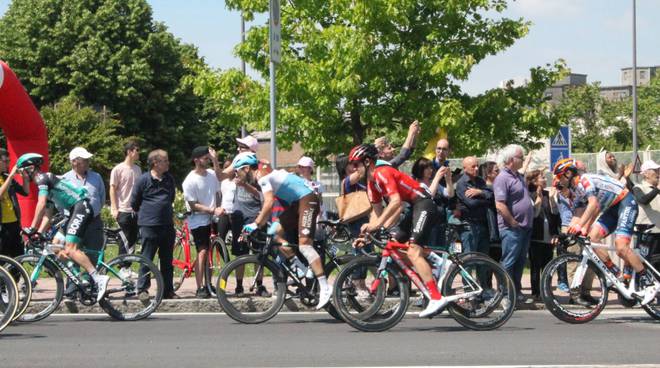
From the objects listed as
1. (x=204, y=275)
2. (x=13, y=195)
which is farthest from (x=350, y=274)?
(x=13, y=195)

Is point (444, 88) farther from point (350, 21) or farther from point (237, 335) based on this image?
point (237, 335)

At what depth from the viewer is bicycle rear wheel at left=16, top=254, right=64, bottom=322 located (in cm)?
1198

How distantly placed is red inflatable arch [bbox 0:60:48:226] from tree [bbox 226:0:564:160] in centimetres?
989

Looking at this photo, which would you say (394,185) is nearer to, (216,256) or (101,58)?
(216,256)

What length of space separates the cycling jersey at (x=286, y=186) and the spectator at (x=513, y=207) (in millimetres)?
2423

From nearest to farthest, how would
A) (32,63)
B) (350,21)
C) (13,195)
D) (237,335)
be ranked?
(237,335)
(13,195)
(350,21)
(32,63)

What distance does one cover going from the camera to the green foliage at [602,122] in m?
73.2

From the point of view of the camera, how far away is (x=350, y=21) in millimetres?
29656

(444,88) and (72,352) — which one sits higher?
(444,88)

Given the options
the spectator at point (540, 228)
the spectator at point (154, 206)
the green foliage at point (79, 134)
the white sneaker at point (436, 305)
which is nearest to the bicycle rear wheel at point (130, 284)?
the spectator at point (154, 206)

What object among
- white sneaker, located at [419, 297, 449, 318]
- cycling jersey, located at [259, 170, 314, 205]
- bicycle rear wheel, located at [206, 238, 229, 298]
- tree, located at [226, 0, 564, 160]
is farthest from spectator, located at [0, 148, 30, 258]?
tree, located at [226, 0, 564, 160]

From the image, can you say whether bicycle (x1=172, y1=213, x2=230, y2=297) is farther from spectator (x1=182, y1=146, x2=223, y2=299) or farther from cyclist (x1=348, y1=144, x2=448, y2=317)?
cyclist (x1=348, y1=144, x2=448, y2=317)

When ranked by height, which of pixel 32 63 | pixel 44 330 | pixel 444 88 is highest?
pixel 32 63

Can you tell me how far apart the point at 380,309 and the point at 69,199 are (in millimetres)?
3610
